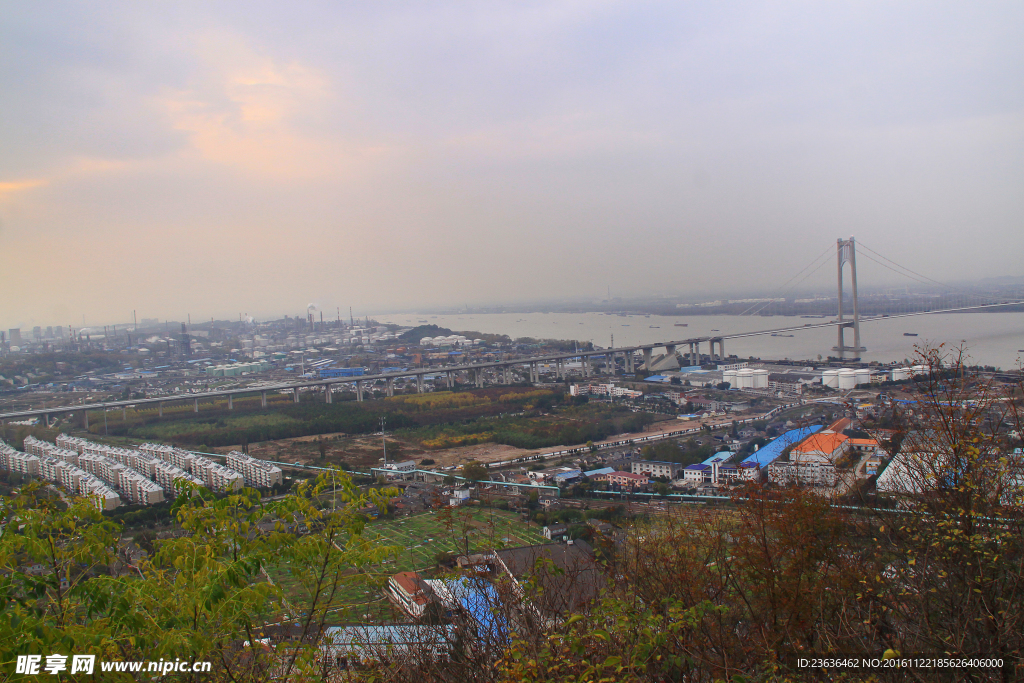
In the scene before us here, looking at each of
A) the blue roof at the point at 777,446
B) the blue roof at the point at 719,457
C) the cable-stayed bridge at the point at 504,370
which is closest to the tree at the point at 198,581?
the blue roof at the point at 777,446

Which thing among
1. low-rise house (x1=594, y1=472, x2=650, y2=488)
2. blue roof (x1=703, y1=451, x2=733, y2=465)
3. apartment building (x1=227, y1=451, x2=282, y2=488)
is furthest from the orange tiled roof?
apartment building (x1=227, y1=451, x2=282, y2=488)

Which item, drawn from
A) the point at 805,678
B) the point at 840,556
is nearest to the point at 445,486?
the point at 840,556

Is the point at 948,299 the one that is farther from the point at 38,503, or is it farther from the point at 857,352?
the point at 38,503

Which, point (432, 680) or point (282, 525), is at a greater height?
point (282, 525)

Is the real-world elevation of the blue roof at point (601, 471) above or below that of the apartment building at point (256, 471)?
below

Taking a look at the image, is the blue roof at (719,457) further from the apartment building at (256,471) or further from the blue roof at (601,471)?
the apartment building at (256,471)

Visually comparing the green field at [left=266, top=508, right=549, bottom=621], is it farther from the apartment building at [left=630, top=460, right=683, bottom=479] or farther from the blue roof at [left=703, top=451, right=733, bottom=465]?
the blue roof at [left=703, top=451, right=733, bottom=465]
